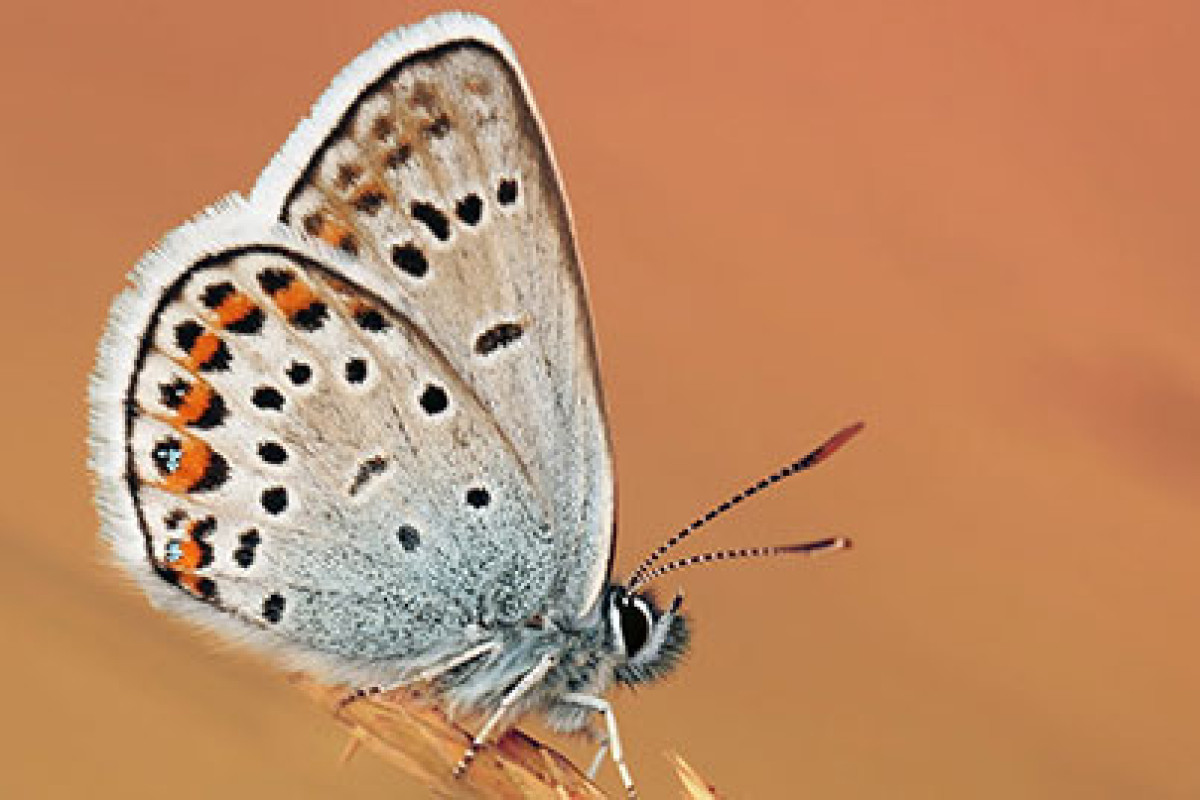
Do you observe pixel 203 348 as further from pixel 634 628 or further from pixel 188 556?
pixel 634 628

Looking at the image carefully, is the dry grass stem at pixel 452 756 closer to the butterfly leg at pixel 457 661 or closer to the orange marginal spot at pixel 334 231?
the butterfly leg at pixel 457 661

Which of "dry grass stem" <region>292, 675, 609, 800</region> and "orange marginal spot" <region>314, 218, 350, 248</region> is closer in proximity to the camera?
"dry grass stem" <region>292, 675, 609, 800</region>

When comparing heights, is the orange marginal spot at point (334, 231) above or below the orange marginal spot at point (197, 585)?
above

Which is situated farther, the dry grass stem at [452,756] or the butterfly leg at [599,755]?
the butterfly leg at [599,755]

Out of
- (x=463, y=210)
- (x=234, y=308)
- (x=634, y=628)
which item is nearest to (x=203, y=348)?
(x=234, y=308)

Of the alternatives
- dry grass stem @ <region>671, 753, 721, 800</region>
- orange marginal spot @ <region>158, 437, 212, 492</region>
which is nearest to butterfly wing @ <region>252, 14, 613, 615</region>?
orange marginal spot @ <region>158, 437, 212, 492</region>

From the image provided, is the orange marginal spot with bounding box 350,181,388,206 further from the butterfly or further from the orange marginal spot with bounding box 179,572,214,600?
the orange marginal spot with bounding box 179,572,214,600

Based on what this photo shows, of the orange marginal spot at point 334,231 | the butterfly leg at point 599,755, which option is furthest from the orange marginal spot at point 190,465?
the butterfly leg at point 599,755
